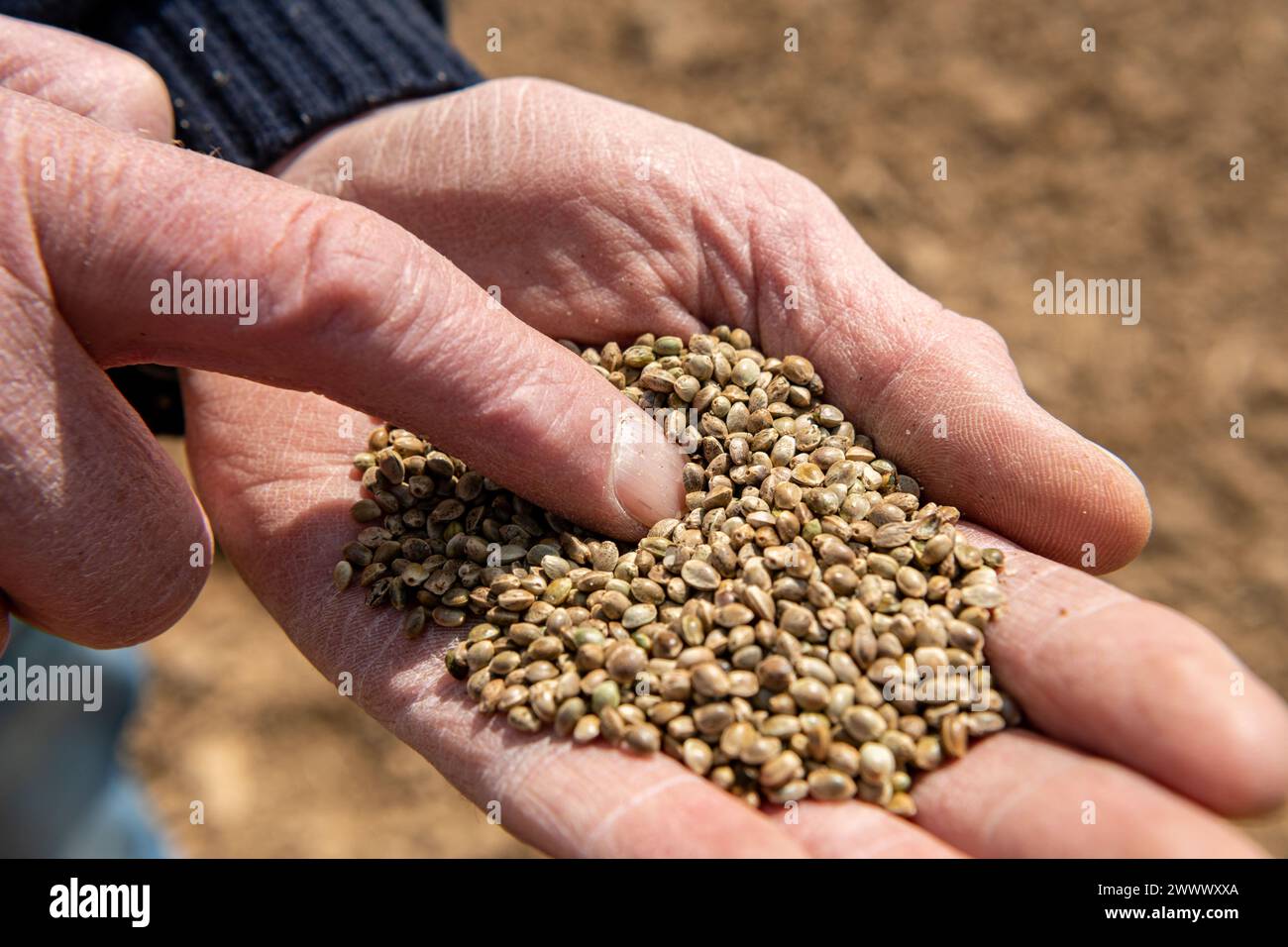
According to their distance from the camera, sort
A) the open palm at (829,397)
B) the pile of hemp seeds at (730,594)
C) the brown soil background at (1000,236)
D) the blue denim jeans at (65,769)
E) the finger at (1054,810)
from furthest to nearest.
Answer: the brown soil background at (1000,236) → the blue denim jeans at (65,769) → the pile of hemp seeds at (730,594) → the open palm at (829,397) → the finger at (1054,810)

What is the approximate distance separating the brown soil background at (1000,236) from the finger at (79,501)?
2.80 metres

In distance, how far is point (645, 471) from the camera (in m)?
2.98

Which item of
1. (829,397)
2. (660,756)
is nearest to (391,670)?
(660,756)

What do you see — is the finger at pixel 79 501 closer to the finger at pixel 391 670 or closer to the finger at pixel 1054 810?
the finger at pixel 391 670

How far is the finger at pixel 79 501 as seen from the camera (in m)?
2.38

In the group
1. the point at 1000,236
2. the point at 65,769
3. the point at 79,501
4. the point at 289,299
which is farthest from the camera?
the point at 1000,236

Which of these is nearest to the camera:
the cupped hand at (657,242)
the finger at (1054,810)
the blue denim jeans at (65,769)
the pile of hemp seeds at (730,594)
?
the finger at (1054,810)

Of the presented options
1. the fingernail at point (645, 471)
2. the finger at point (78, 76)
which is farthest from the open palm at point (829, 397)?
the finger at point (78, 76)

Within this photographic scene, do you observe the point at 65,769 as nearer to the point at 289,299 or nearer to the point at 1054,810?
the point at 289,299

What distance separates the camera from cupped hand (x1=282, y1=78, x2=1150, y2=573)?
10.4 feet

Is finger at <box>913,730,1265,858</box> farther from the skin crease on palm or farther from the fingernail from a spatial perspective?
the fingernail

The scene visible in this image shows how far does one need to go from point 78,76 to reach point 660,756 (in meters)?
2.77

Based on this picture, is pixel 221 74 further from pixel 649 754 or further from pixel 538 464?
pixel 649 754

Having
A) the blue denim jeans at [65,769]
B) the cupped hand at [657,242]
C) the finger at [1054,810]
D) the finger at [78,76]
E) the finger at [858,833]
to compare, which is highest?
the finger at [78,76]
